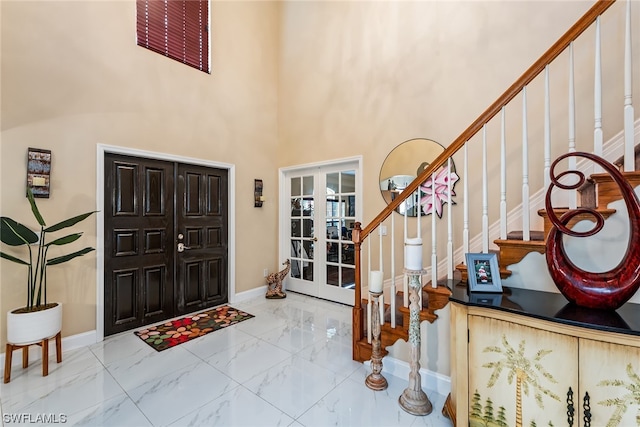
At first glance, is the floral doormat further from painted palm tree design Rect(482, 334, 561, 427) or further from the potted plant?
painted palm tree design Rect(482, 334, 561, 427)

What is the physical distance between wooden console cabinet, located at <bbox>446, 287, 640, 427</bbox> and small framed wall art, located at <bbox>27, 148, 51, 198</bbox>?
3.48 m

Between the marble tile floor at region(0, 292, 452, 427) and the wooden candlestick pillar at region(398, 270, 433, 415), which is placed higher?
the wooden candlestick pillar at region(398, 270, 433, 415)

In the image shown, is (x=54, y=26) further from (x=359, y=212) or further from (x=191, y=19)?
(x=359, y=212)

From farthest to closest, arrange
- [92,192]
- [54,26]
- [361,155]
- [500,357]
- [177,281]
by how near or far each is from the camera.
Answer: [361,155] < [177,281] < [92,192] < [54,26] < [500,357]

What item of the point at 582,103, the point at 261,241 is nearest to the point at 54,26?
the point at 261,241

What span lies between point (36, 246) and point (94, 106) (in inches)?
57.4

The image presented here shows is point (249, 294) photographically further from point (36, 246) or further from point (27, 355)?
point (36, 246)

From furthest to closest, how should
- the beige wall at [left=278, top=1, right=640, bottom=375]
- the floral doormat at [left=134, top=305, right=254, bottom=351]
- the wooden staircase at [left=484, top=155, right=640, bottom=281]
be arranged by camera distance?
the floral doormat at [left=134, top=305, right=254, bottom=351]
the beige wall at [left=278, top=1, right=640, bottom=375]
the wooden staircase at [left=484, top=155, right=640, bottom=281]

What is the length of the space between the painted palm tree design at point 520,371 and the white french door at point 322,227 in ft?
8.20

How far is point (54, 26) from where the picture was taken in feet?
8.52

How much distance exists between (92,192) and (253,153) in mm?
2085

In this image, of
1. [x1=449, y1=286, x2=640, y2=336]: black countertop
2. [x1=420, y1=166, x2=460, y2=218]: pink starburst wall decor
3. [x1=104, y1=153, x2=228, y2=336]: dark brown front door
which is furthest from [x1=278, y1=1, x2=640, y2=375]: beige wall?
[x1=104, y1=153, x2=228, y2=336]: dark brown front door

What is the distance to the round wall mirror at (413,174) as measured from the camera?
3039 millimetres

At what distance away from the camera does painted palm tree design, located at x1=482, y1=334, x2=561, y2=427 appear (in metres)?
1.29
